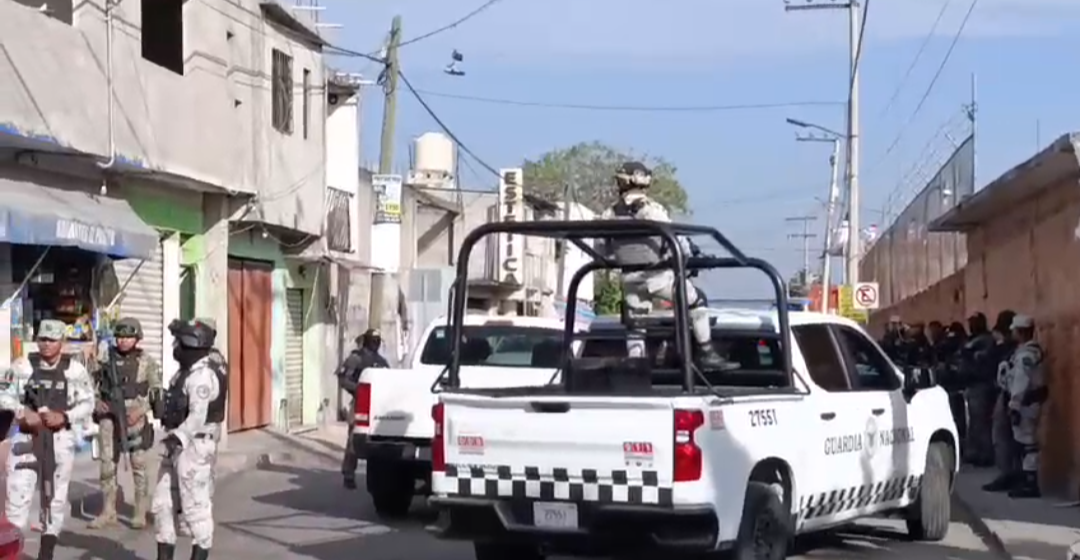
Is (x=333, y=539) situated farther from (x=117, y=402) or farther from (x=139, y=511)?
(x=117, y=402)

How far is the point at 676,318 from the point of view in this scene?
32.2 feet

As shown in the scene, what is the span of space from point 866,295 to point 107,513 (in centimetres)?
2325

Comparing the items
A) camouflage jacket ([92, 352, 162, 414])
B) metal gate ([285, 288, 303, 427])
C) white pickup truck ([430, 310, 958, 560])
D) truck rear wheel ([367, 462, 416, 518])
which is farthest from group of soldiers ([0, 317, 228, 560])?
metal gate ([285, 288, 303, 427])

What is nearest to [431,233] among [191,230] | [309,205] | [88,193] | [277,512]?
[309,205]

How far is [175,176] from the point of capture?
818 inches

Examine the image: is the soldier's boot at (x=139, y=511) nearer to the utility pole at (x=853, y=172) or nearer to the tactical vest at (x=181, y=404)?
the tactical vest at (x=181, y=404)

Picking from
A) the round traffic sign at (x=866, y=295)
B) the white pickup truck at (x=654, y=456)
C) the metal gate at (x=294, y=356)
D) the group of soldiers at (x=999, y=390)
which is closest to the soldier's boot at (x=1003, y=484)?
the group of soldiers at (x=999, y=390)

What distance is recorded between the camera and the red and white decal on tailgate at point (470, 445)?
393 inches

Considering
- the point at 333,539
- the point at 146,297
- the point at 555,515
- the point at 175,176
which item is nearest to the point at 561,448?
the point at 555,515

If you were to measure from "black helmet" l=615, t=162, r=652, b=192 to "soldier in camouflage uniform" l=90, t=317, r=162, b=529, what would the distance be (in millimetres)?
4673

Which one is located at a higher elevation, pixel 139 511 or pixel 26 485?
pixel 26 485

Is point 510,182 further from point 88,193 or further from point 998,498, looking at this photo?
point 998,498

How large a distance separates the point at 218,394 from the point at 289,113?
51.9 ft

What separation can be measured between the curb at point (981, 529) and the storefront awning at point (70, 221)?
9651 millimetres
